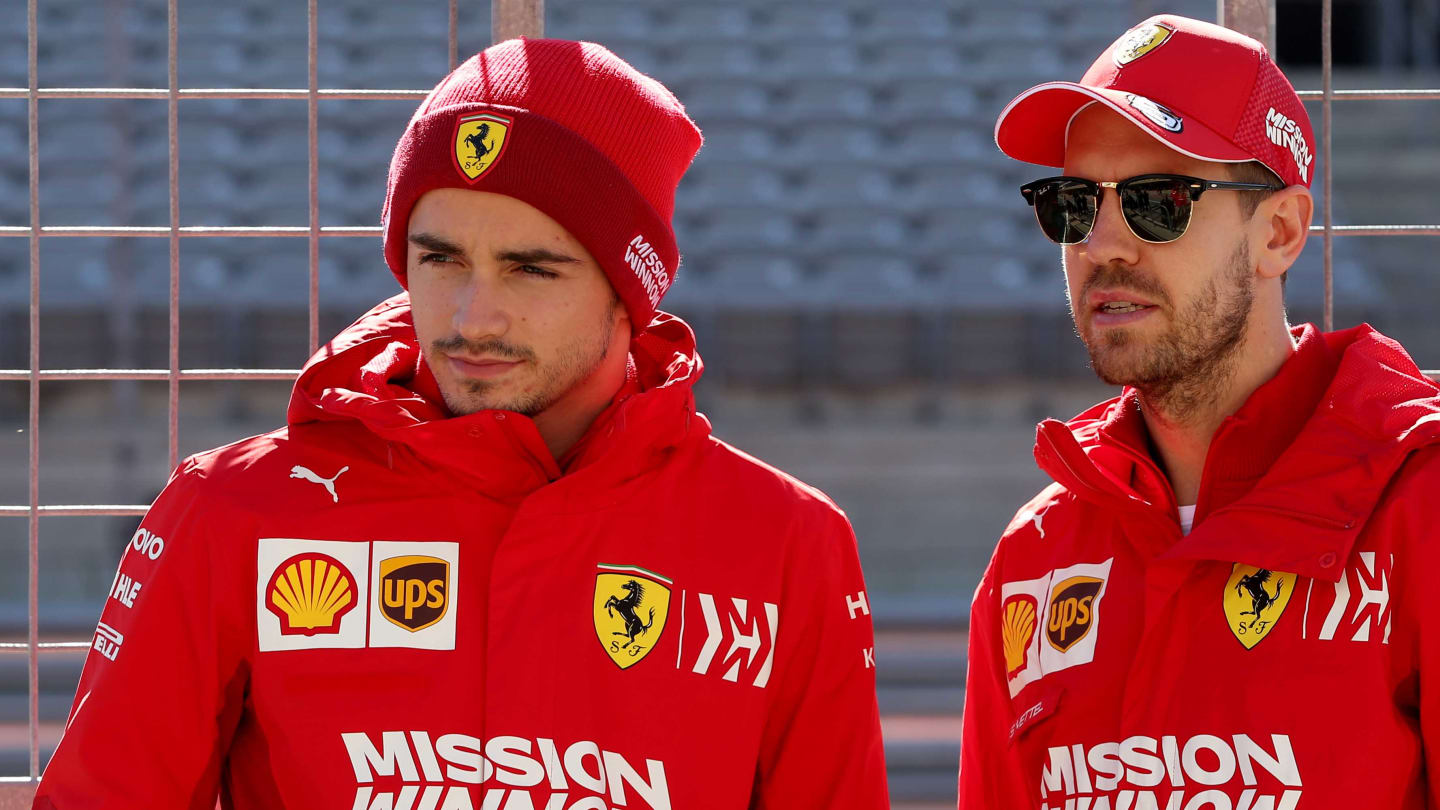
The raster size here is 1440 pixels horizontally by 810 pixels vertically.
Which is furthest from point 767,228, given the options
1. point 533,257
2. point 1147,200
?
point 533,257

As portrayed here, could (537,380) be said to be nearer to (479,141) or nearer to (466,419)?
(466,419)

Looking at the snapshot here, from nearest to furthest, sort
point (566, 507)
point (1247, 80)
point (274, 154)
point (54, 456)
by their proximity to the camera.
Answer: point (566, 507), point (1247, 80), point (54, 456), point (274, 154)

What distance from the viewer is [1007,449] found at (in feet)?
27.6

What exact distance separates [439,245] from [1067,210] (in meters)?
0.69

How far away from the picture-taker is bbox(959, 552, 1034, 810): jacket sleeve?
67.0 inches

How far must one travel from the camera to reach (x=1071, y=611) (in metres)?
1.65

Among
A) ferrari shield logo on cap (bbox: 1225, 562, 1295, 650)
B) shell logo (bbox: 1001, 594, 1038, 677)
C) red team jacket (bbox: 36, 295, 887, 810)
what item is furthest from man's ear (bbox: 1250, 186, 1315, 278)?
red team jacket (bbox: 36, 295, 887, 810)

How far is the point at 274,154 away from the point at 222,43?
89 centimetres

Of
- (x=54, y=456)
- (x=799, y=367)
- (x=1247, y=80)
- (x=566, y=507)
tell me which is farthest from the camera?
(x=799, y=367)

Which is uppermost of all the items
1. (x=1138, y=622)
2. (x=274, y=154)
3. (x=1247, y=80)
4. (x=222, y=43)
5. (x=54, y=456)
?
(x=222, y=43)

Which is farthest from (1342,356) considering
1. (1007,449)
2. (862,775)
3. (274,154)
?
(274,154)

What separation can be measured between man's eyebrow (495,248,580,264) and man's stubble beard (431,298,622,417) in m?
0.08

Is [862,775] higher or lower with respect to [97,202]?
lower

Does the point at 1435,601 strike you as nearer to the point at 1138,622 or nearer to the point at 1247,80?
the point at 1138,622
